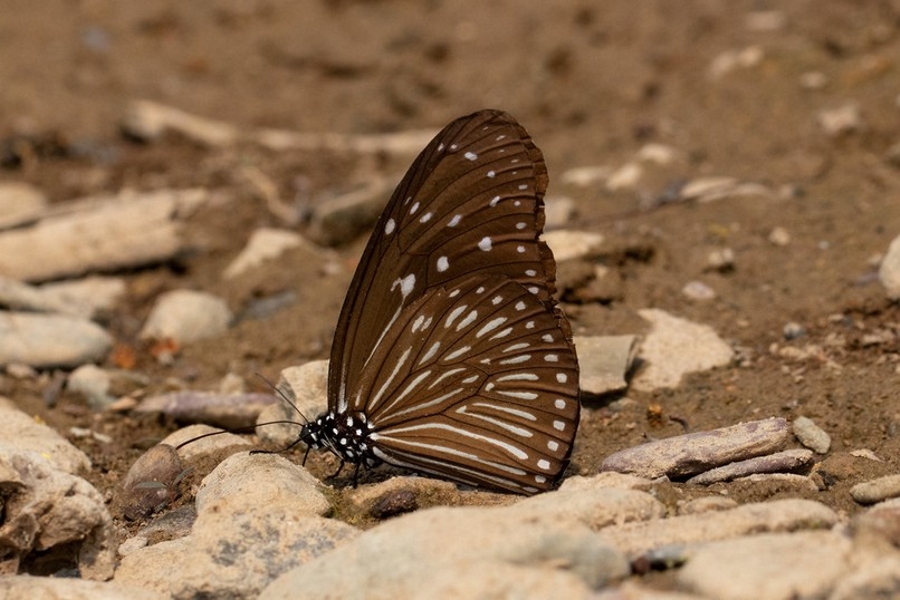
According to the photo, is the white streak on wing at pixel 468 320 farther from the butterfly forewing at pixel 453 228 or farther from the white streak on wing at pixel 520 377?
the white streak on wing at pixel 520 377

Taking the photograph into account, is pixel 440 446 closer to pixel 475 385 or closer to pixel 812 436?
pixel 475 385

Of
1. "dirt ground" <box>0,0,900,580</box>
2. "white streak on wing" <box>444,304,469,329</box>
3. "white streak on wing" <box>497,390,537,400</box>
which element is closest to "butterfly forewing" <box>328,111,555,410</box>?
"white streak on wing" <box>444,304,469,329</box>

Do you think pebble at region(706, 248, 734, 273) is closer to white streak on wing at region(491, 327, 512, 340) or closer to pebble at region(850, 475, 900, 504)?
white streak on wing at region(491, 327, 512, 340)

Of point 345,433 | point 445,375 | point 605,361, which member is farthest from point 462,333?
point 605,361

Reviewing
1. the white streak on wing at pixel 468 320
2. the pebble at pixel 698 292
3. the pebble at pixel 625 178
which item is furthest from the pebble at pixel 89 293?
the pebble at pixel 698 292

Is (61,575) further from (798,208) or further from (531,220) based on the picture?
(798,208)

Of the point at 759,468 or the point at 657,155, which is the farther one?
the point at 657,155
